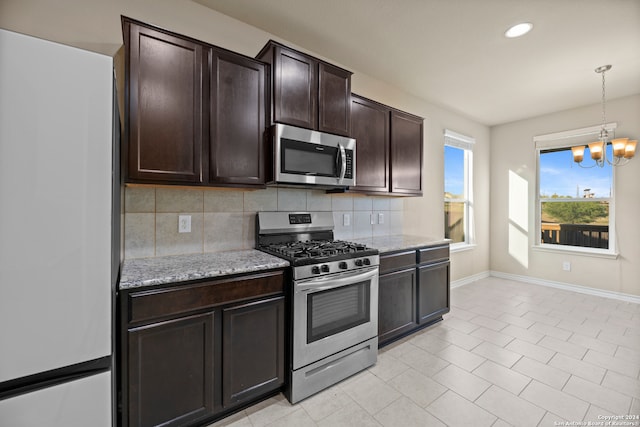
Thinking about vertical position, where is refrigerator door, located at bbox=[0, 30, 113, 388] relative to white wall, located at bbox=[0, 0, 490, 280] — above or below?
below

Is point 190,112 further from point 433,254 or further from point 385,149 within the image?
point 433,254

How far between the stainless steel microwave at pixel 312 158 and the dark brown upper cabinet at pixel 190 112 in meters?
0.14

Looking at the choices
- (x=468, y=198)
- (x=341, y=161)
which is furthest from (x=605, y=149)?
(x=341, y=161)

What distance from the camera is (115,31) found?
1.81 meters

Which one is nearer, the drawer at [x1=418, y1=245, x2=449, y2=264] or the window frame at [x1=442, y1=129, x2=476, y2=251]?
the drawer at [x1=418, y1=245, x2=449, y2=264]

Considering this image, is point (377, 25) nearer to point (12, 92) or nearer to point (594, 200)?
point (12, 92)

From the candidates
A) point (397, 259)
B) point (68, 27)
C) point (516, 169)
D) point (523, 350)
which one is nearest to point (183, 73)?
point (68, 27)

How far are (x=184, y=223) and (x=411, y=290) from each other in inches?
83.9

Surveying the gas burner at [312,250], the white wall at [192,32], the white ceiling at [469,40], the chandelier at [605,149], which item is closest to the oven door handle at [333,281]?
the gas burner at [312,250]

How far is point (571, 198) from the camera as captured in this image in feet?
14.4

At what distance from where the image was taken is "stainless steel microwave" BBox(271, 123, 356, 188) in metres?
2.05

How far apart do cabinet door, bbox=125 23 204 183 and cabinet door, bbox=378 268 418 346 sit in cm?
179

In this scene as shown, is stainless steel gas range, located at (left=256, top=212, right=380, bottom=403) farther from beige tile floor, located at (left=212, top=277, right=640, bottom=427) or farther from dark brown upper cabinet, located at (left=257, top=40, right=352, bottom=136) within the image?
dark brown upper cabinet, located at (left=257, top=40, right=352, bottom=136)

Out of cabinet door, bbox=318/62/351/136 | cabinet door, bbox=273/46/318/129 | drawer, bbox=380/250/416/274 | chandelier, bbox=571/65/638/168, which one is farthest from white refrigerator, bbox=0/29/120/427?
chandelier, bbox=571/65/638/168
